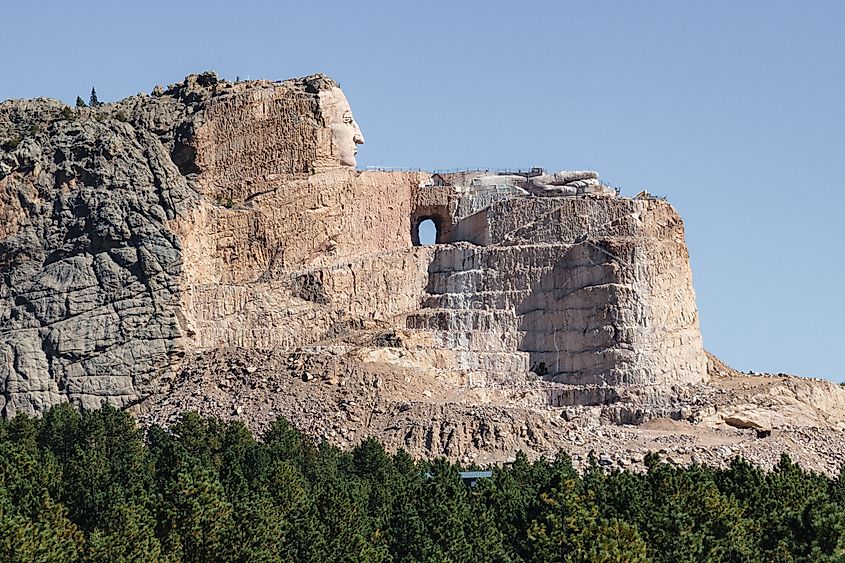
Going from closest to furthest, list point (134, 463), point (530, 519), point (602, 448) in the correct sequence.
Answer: point (530, 519) < point (134, 463) < point (602, 448)

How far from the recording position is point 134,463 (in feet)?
319

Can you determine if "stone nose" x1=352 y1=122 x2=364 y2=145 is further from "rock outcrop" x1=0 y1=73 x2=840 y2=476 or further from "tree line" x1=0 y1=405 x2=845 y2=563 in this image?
"tree line" x1=0 y1=405 x2=845 y2=563

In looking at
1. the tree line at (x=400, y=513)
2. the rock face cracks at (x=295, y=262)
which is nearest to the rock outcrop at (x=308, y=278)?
the rock face cracks at (x=295, y=262)

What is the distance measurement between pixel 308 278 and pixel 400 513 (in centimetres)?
3095

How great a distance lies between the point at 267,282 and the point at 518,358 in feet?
39.2

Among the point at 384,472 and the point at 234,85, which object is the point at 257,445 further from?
the point at 234,85

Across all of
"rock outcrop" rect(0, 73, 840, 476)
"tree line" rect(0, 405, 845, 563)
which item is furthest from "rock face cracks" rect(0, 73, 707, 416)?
"tree line" rect(0, 405, 845, 563)

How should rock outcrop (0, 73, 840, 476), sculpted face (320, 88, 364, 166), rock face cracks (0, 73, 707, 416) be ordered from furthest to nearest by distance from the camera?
sculpted face (320, 88, 364, 166), rock face cracks (0, 73, 707, 416), rock outcrop (0, 73, 840, 476)

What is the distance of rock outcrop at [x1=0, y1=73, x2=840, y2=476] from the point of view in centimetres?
11288

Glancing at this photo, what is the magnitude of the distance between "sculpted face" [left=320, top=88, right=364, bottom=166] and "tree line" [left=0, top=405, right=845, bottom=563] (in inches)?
1016

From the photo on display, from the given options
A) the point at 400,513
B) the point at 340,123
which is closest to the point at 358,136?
the point at 340,123

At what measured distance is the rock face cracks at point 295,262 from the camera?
115m

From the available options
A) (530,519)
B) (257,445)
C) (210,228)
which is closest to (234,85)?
(210,228)

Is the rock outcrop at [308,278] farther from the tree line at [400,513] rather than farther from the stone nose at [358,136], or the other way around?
the tree line at [400,513]
